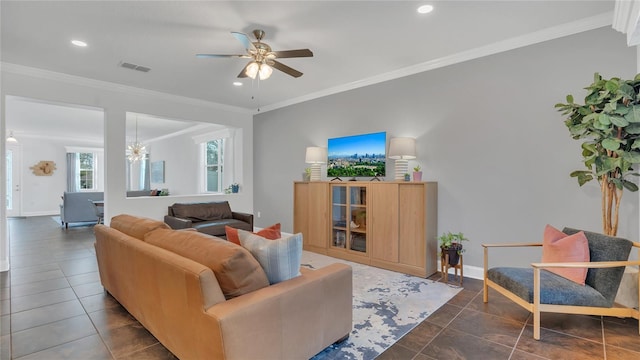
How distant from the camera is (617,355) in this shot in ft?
6.91

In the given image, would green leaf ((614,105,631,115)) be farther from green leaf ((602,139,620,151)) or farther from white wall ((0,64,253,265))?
white wall ((0,64,253,265))

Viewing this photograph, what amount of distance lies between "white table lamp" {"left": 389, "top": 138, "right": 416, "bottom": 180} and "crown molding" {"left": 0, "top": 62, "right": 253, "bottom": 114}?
149 inches

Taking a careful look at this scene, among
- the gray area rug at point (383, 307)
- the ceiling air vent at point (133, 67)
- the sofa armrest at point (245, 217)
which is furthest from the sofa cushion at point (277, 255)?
the sofa armrest at point (245, 217)

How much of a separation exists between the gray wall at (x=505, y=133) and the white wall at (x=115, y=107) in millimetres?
3234

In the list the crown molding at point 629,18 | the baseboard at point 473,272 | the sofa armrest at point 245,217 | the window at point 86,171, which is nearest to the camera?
the crown molding at point 629,18

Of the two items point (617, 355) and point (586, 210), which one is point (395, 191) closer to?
point (586, 210)

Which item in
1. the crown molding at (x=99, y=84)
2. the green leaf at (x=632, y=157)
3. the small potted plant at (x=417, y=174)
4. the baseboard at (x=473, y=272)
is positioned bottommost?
the baseboard at (x=473, y=272)

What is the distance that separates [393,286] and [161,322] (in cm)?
235

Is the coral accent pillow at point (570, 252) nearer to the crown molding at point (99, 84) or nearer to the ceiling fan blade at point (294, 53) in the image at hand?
the ceiling fan blade at point (294, 53)

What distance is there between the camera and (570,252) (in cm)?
257

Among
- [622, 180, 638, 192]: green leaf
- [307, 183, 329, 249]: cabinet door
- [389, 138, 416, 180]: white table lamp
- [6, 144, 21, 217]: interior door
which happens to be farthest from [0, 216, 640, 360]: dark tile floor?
[6, 144, 21, 217]: interior door

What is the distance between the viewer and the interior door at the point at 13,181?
9.11 metres

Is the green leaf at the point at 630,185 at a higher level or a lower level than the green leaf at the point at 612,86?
lower

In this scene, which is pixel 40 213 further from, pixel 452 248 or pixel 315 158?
pixel 452 248
